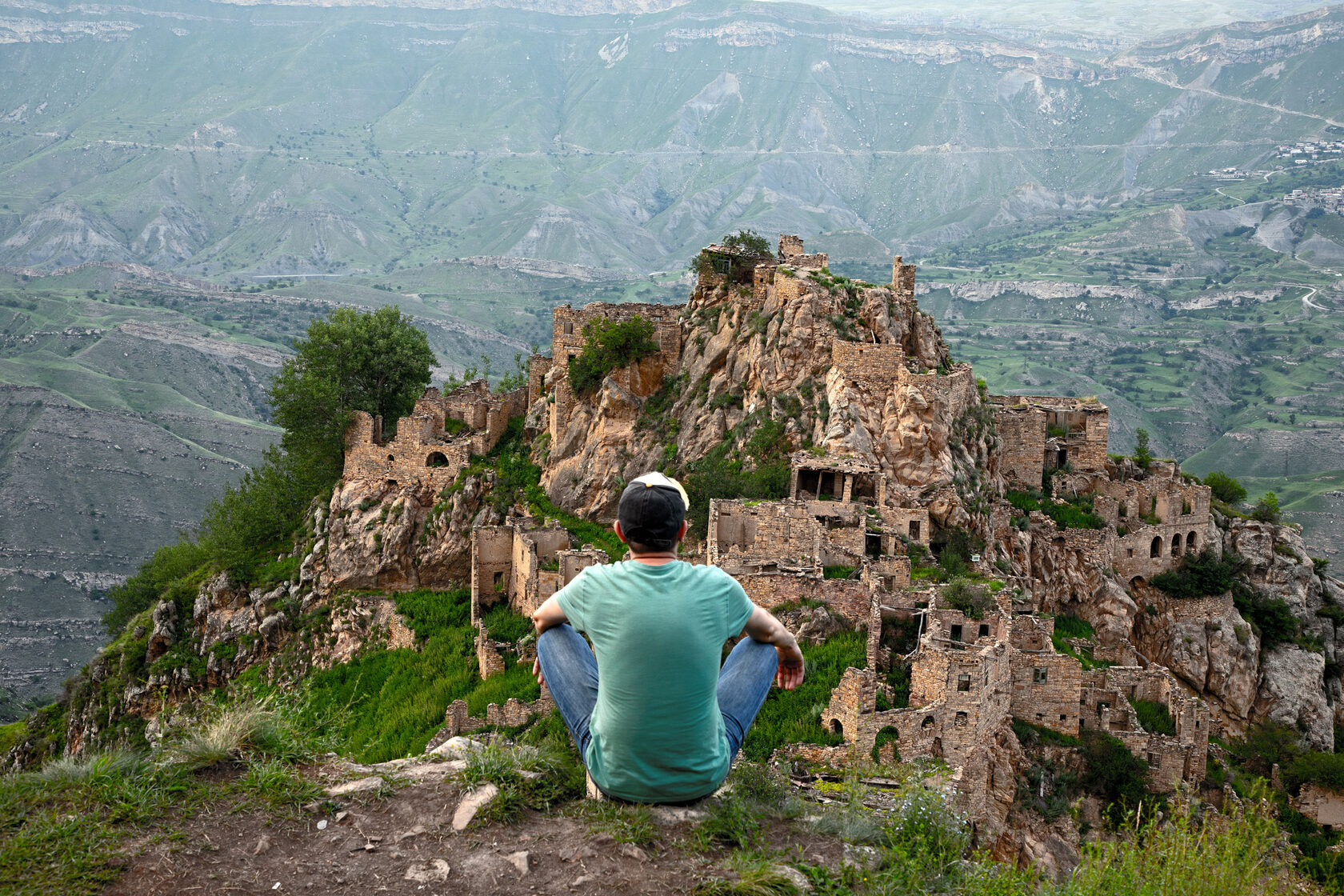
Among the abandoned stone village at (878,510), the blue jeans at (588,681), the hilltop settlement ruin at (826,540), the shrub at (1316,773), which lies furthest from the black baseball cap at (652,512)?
the shrub at (1316,773)

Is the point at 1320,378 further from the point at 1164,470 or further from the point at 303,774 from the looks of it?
the point at 303,774

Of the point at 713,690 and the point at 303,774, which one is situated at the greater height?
the point at 713,690

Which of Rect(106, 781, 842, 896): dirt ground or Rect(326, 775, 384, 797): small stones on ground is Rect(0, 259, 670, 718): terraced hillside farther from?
Rect(106, 781, 842, 896): dirt ground

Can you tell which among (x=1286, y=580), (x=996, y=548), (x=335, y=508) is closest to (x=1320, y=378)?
(x=1286, y=580)

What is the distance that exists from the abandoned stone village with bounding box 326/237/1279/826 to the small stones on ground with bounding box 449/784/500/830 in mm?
14136

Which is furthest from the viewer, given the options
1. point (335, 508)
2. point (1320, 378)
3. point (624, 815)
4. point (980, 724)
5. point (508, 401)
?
point (1320, 378)

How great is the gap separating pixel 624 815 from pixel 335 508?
39.9 metres

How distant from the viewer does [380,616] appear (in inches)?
1746

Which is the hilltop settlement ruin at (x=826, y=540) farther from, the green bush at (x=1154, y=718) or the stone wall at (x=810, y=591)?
the green bush at (x=1154, y=718)

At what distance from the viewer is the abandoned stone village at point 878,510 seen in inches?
1135

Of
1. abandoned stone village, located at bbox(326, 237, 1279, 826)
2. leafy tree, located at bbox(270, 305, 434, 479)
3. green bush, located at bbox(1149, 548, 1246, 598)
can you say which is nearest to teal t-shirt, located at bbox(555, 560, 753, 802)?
abandoned stone village, located at bbox(326, 237, 1279, 826)

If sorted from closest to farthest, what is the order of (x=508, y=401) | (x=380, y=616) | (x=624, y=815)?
(x=624, y=815) < (x=380, y=616) < (x=508, y=401)

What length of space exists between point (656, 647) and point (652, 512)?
3.71 ft

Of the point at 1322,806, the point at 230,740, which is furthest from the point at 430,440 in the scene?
the point at 230,740
